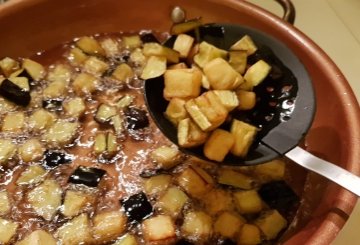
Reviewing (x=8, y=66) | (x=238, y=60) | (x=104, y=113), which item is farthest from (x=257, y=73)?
(x=8, y=66)

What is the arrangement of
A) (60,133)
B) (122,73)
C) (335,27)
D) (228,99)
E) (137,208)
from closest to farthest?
1. (228,99)
2. (137,208)
3. (60,133)
4. (122,73)
5. (335,27)

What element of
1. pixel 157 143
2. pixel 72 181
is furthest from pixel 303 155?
pixel 72 181

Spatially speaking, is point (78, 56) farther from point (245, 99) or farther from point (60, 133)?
point (245, 99)

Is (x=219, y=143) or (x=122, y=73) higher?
(x=219, y=143)

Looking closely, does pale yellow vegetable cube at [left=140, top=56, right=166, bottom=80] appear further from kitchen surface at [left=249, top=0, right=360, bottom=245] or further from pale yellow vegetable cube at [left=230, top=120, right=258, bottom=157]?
kitchen surface at [left=249, top=0, right=360, bottom=245]

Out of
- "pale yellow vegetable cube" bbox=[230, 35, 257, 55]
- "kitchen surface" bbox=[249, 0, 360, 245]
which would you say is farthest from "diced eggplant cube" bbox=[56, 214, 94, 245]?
"kitchen surface" bbox=[249, 0, 360, 245]

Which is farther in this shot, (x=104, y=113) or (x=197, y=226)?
(x=104, y=113)

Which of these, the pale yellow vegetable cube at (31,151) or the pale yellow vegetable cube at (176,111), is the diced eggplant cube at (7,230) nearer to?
the pale yellow vegetable cube at (31,151)
